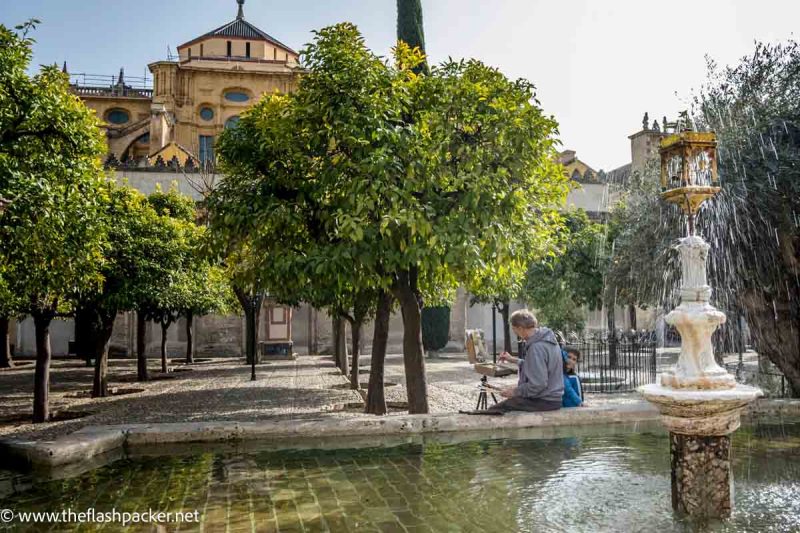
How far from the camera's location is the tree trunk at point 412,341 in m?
9.10

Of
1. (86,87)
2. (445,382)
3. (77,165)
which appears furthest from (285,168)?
(86,87)

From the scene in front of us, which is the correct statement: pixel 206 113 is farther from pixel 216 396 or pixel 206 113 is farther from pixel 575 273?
pixel 216 396

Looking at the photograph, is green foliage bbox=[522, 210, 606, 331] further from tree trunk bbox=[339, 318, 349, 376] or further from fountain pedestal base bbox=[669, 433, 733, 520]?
fountain pedestal base bbox=[669, 433, 733, 520]

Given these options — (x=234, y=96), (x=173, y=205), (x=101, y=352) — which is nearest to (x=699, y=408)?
(x=101, y=352)

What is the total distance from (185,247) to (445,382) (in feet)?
24.0

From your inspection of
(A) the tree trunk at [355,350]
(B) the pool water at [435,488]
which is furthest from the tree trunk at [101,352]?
(B) the pool water at [435,488]

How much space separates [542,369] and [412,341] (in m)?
2.98

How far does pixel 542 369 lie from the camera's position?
21.7ft

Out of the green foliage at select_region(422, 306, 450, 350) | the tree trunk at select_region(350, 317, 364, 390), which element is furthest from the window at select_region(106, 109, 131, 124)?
the tree trunk at select_region(350, 317, 364, 390)

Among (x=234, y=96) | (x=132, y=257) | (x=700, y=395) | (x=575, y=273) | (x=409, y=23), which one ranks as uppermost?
(x=234, y=96)

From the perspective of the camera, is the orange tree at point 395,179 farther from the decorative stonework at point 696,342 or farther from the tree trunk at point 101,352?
the tree trunk at point 101,352

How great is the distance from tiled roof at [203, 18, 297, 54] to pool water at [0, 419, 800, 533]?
4570 cm

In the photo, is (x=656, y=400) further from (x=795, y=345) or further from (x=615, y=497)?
(x=795, y=345)

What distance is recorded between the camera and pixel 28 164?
8375mm
